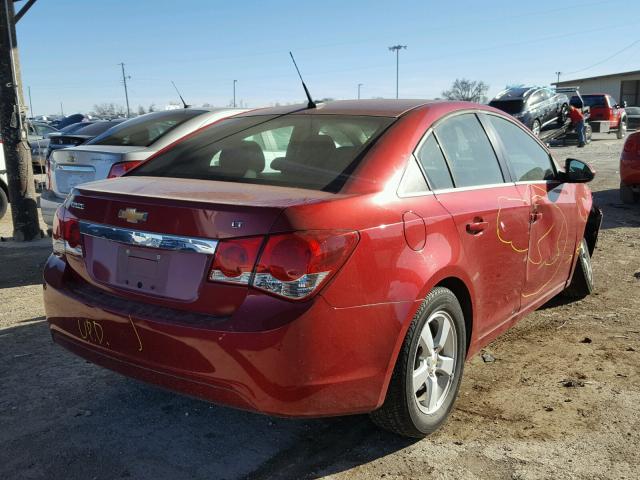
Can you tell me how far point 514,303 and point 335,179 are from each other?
163 cm

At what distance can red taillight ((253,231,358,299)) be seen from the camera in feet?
7.56

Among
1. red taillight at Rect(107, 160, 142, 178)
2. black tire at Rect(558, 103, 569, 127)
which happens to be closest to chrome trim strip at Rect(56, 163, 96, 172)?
red taillight at Rect(107, 160, 142, 178)

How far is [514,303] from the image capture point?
3.72 metres

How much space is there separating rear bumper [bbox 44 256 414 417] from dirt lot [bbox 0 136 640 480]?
0.48 meters

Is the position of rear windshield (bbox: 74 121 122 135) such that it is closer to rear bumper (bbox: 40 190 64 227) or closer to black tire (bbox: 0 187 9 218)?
black tire (bbox: 0 187 9 218)

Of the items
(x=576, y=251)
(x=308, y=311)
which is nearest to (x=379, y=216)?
(x=308, y=311)

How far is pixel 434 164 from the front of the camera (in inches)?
123

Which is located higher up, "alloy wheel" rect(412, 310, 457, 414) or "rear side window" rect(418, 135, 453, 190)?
"rear side window" rect(418, 135, 453, 190)

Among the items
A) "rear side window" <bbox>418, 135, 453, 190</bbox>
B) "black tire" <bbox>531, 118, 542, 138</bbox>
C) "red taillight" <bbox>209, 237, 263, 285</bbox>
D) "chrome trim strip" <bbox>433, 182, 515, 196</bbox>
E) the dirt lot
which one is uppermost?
"rear side window" <bbox>418, 135, 453, 190</bbox>

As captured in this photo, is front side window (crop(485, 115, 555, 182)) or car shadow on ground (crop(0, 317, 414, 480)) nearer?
car shadow on ground (crop(0, 317, 414, 480))

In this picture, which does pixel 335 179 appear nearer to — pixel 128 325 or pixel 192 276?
pixel 192 276

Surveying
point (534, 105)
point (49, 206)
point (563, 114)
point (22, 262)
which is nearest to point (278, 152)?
point (49, 206)

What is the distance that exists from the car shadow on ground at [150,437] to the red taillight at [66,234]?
927mm

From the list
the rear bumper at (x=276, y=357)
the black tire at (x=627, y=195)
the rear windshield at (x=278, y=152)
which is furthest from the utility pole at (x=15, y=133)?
the black tire at (x=627, y=195)
